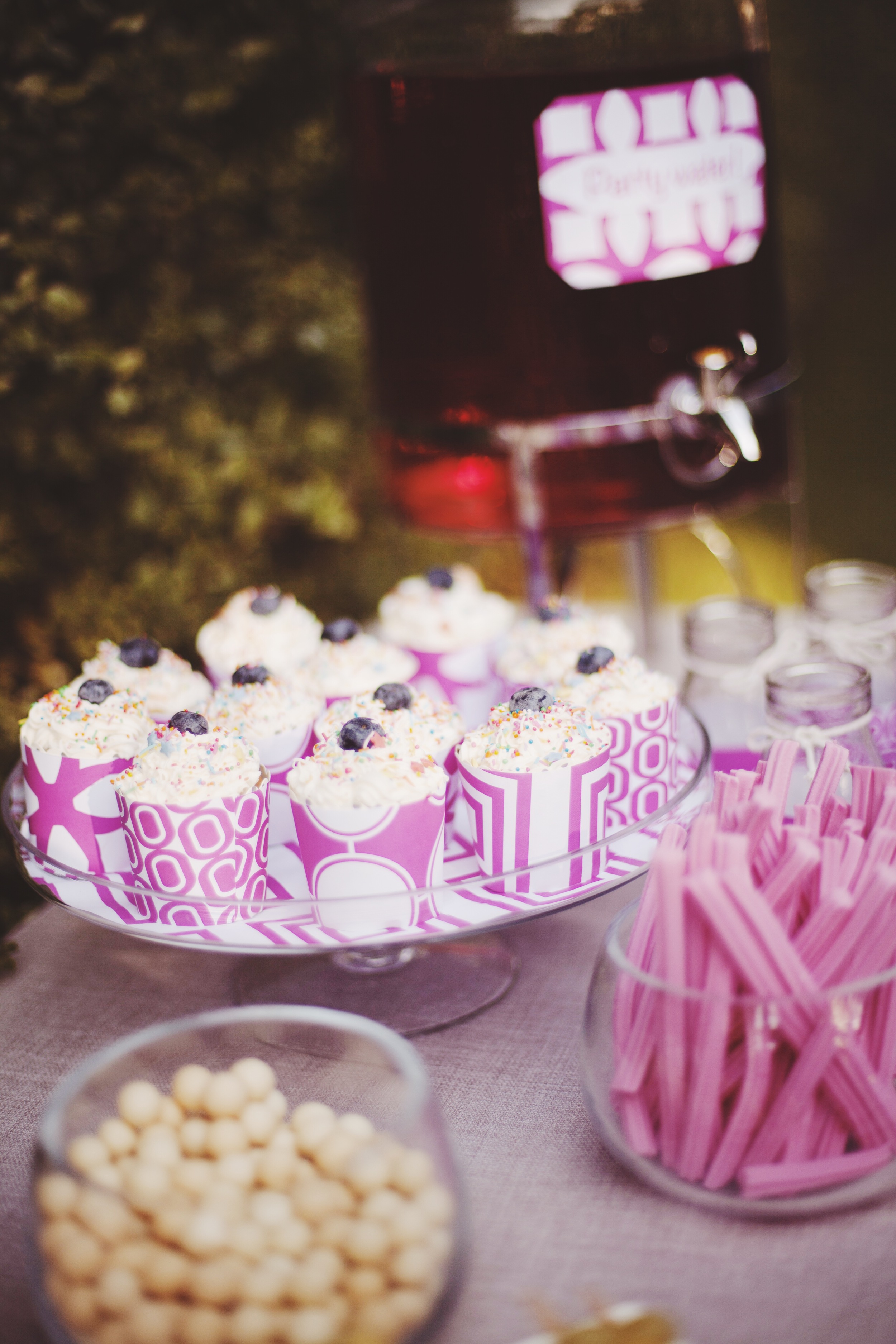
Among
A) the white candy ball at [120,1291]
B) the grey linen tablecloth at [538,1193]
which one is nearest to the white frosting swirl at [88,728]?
the grey linen tablecloth at [538,1193]

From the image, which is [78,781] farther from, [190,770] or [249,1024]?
[249,1024]

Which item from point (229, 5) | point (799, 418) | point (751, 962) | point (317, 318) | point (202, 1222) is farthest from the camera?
point (799, 418)

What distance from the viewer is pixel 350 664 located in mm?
1187

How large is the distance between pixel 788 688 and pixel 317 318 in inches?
48.2

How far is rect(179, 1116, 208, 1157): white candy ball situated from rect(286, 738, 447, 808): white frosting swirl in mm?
258

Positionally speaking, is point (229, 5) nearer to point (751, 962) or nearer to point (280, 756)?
point (280, 756)

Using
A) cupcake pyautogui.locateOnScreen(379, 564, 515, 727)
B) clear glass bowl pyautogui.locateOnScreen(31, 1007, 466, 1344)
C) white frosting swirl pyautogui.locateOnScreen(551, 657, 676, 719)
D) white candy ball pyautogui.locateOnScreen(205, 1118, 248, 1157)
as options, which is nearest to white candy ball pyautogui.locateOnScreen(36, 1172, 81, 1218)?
clear glass bowl pyautogui.locateOnScreen(31, 1007, 466, 1344)

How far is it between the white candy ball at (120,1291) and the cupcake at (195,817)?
30cm

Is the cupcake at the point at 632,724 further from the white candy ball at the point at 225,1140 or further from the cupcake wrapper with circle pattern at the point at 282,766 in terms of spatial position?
the white candy ball at the point at 225,1140

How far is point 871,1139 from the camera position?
0.76m

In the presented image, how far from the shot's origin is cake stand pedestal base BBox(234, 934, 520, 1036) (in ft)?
3.40

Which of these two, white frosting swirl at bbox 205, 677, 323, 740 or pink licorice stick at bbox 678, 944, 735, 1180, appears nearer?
pink licorice stick at bbox 678, 944, 735, 1180

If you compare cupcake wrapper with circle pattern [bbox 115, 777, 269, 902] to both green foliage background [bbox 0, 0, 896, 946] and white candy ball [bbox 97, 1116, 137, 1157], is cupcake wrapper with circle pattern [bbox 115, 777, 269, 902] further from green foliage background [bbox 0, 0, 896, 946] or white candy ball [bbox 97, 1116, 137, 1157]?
green foliage background [bbox 0, 0, 896, 946]

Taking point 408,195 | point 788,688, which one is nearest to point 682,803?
point 788,688
